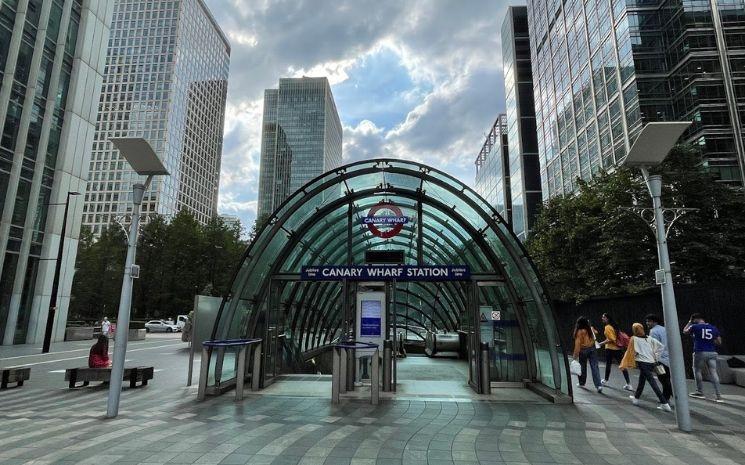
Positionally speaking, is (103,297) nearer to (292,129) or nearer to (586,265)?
(586,265)

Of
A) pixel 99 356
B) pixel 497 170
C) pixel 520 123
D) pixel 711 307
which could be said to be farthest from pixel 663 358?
pixel 497 170

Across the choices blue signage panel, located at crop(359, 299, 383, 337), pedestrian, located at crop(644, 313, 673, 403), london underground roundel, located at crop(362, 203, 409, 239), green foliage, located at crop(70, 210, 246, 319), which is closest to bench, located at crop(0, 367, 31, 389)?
blue signage panel, located at crop(359, 299, 383, 337)

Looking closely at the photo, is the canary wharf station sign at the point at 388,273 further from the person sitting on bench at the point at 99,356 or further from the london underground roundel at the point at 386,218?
the person sitting on bench at the point at 99,356

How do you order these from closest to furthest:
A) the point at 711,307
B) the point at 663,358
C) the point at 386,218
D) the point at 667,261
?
1. the point at 667,261
2. the point at 663,358
3. the point at 386,218
4. the point at 711,307

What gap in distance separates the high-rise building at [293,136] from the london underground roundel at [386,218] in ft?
459

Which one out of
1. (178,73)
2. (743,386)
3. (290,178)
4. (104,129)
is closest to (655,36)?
(743,386)

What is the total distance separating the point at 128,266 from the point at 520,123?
6720cm

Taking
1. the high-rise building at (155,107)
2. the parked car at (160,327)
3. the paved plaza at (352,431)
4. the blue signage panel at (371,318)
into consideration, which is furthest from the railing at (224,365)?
the high-rise building at (155,107)

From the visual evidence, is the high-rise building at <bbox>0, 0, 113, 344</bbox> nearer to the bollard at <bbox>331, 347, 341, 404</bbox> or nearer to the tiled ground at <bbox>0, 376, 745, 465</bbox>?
the tiled ground at <bbox>0, 376, 745, 465</bbox>

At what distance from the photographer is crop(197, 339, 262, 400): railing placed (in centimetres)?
796

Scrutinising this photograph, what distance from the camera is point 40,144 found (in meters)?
21.7

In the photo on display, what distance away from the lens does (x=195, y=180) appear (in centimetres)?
11450

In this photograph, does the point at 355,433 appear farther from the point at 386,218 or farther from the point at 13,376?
the point at 13,376

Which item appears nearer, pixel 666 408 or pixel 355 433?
pixel 355 433
